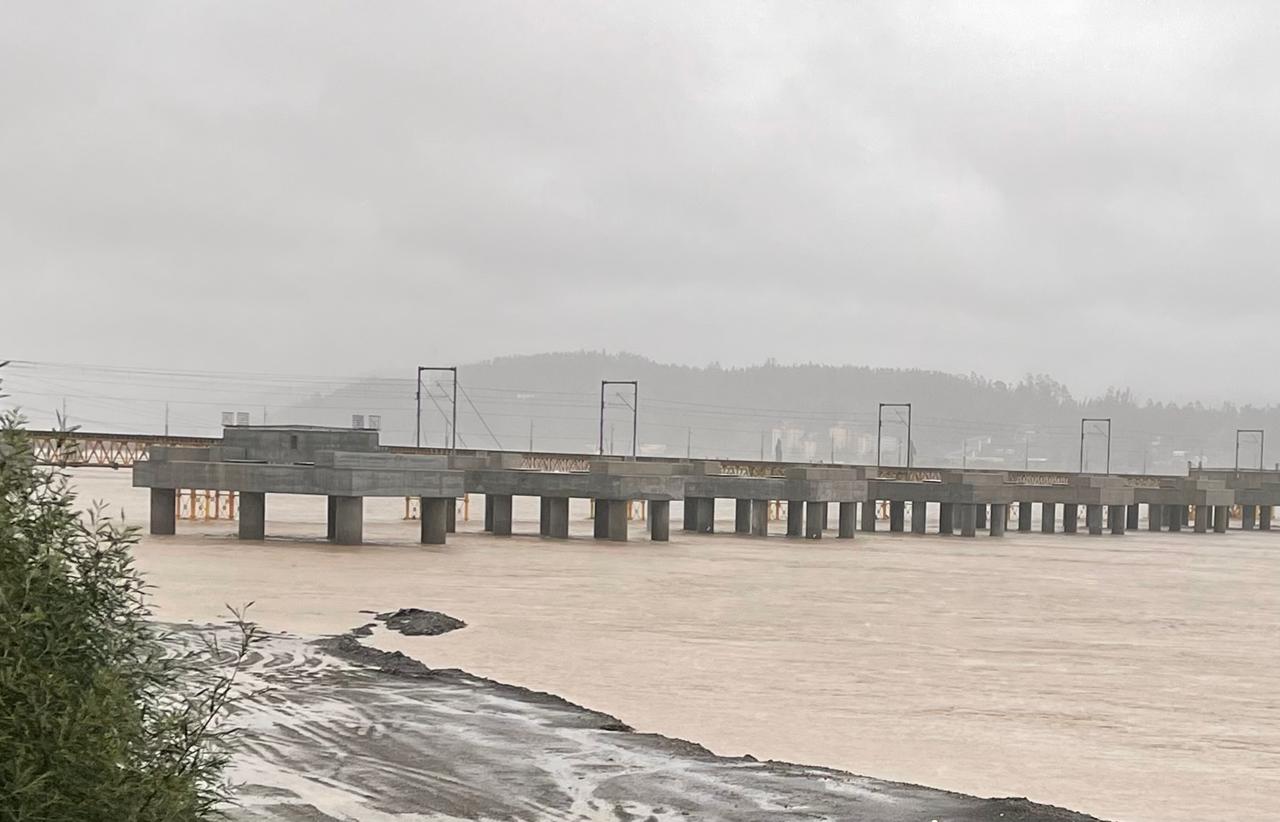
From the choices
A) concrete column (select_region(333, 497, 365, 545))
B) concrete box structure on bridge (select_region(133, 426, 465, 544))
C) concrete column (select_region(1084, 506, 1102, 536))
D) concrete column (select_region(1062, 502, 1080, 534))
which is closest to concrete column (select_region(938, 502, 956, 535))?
concrete column (select_region(1084, 506, 1102, 536))

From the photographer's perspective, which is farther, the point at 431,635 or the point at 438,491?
the point at 438,491

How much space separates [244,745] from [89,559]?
7808 millimetres

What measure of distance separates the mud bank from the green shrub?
15.9 feet

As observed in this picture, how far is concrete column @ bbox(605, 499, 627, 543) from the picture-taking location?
48.6 metres

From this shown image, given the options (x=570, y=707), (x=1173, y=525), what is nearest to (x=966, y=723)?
(x=570, y=707)

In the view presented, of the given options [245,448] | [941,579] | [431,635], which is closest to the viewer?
[431,635]

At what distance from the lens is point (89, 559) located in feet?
21.3

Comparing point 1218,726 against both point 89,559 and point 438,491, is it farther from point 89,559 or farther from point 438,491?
point 438,491

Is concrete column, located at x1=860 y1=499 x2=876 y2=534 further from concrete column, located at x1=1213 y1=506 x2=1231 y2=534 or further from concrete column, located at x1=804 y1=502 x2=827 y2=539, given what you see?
concrete column, located at x1=1213 y1=506 x2=1231 y2=534

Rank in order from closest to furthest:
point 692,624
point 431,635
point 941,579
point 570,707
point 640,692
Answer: point 570,707 → point 640,692 → point 431,635 → point 692,624 → point 941,579

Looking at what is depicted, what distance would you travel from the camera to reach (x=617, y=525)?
48.6m

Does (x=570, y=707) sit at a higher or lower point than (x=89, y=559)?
lower

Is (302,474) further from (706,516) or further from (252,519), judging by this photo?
(706,516)

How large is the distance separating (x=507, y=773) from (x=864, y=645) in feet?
40.0
